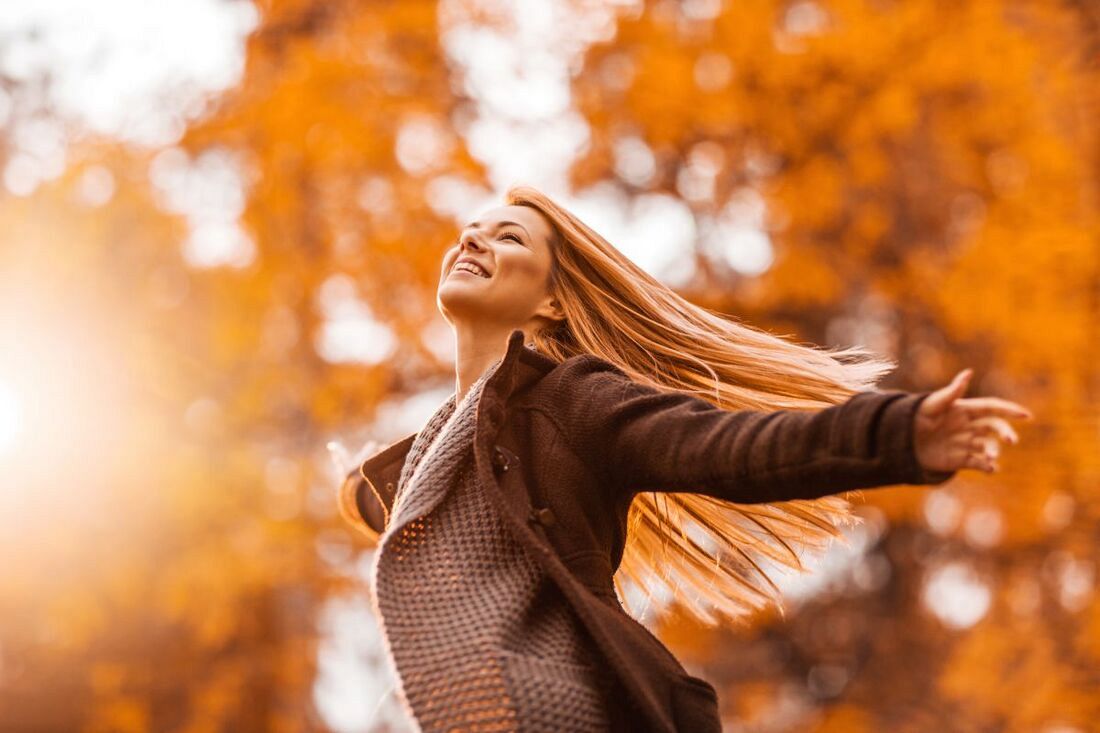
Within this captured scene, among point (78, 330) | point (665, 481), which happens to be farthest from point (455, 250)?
point (78, 330)

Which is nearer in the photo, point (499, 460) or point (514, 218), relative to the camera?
point (499, 460)

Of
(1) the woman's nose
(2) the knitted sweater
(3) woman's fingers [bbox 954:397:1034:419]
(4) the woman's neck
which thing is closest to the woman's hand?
(3) woman's fingers [bbox 954:397:1034:419]

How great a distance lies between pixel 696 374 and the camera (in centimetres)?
285

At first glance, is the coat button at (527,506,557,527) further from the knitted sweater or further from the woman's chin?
the woman's chin

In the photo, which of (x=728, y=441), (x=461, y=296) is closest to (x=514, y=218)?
(x=461, y=296)

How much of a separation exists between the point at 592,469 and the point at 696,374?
0.49 meters

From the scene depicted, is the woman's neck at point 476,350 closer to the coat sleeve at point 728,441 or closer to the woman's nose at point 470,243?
the woman's nose at point 470,243

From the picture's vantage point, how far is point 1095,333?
26.9 feet

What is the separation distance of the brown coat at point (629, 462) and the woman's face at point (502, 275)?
0.85 ft

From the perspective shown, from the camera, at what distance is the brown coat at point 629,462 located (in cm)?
199

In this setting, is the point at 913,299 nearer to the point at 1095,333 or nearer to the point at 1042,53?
the point at 1095,333

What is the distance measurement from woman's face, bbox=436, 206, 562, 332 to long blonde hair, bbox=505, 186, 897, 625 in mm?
45

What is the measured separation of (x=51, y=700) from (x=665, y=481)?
7.83 metres

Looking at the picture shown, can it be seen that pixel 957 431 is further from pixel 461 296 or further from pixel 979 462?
pixel 461 296
